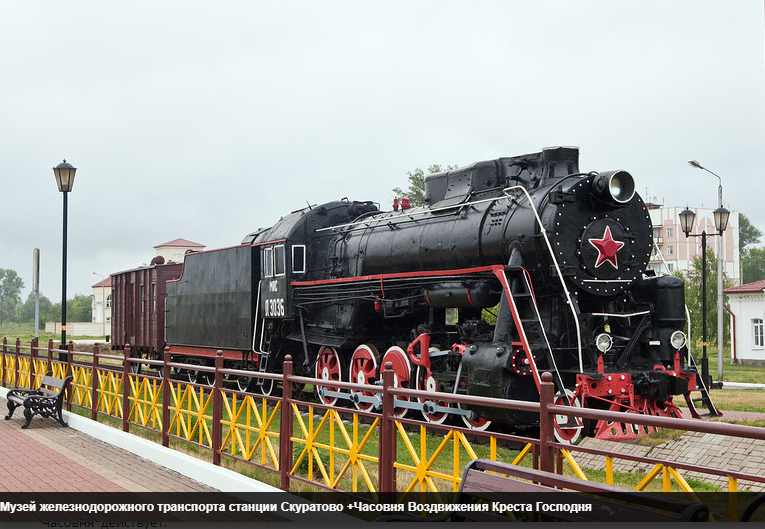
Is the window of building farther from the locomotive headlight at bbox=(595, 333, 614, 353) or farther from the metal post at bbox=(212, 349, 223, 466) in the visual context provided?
the metal post at bbox=(212, 349, 223, 466)

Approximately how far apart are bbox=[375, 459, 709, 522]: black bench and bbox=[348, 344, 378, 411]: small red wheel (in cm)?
839

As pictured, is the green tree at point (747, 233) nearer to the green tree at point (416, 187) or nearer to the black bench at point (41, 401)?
the green tree at point (416, 187)

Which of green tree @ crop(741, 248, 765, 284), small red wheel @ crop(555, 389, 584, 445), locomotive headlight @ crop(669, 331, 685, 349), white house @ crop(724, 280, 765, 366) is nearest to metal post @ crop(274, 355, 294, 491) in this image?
small red wheel @ crop(555, 389, 584, 445)

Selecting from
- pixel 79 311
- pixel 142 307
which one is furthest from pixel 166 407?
pixel 79 311

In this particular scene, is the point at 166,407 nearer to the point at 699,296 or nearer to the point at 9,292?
the point at 699,296

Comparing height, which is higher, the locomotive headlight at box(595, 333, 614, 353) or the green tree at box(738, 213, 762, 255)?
the green tree at box(738, 213, 762, 255)

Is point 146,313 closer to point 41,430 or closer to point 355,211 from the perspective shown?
point 355,211

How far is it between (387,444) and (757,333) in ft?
96.6

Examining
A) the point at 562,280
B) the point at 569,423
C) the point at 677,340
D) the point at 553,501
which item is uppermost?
the point at 562,280

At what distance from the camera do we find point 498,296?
10.7 m

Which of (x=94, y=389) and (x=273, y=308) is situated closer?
(x=94, y=389)

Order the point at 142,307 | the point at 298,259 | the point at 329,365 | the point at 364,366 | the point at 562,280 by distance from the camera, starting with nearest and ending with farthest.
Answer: the point at 562,280
the point at 364,366
the point at 329,365
the point at 298,259
the point at 142,307

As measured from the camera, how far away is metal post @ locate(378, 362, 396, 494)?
5594 millimetres

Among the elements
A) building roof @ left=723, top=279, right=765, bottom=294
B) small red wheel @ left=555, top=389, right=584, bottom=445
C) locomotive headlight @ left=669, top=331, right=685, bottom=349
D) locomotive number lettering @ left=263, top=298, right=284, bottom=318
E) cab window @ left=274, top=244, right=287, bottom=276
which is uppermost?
cab window @ left=274, top=244, right=287, bottom=276
